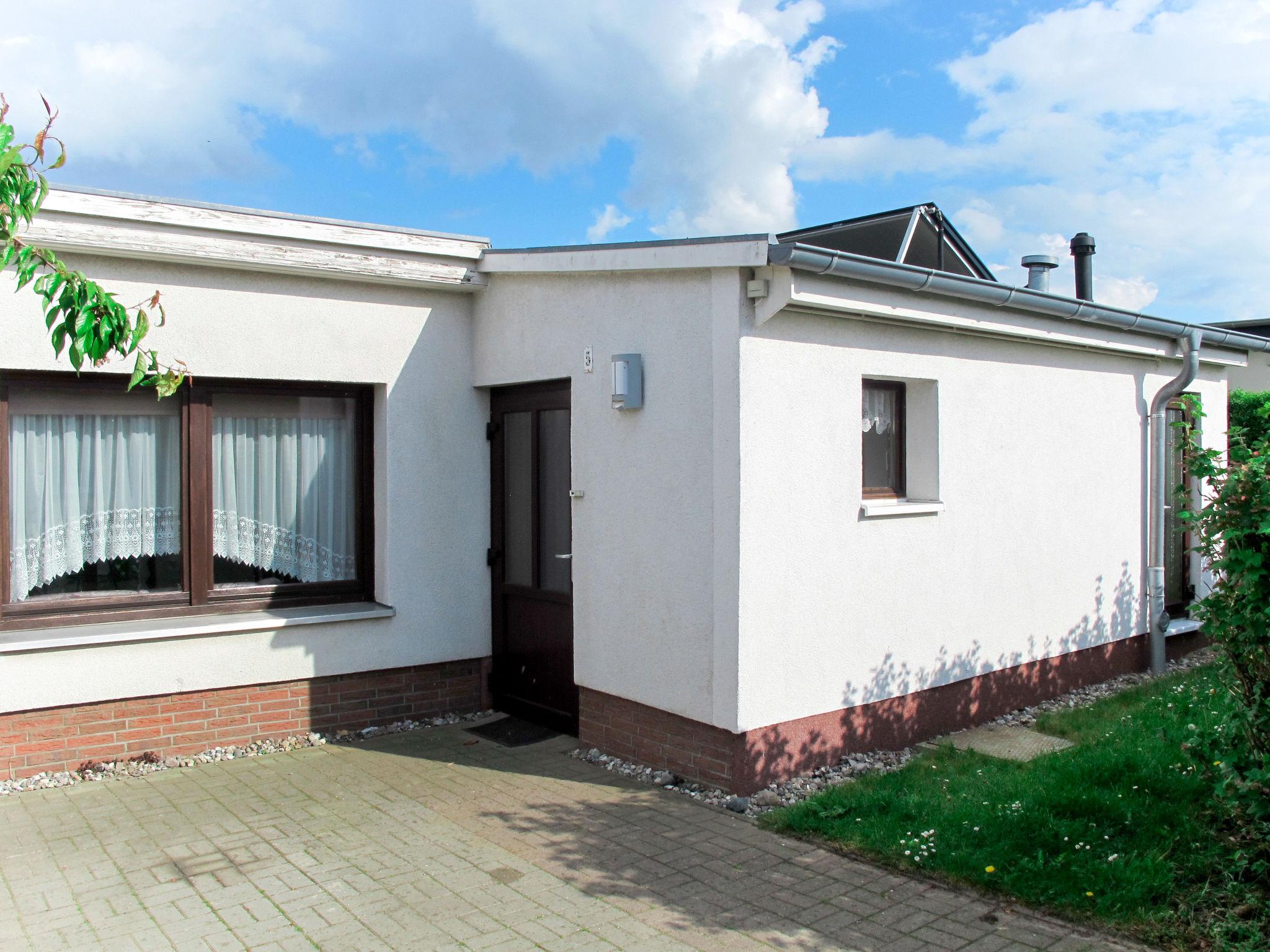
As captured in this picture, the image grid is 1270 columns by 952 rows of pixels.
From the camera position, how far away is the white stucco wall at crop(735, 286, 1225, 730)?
5891 mm

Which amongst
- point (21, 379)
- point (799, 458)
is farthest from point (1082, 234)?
point (21, 379)

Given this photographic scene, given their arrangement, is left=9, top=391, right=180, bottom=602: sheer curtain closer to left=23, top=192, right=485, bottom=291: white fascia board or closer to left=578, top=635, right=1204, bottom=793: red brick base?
left=23, top=192, right=485, bottom=291: white fascia board

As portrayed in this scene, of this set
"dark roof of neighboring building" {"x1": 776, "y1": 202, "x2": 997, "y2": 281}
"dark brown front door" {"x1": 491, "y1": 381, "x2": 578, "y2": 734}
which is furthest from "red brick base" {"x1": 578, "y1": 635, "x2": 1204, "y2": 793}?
"dark roof of neighboring building" {"x1": 776, "y1": 202, "x2": 997, "y2": 281}

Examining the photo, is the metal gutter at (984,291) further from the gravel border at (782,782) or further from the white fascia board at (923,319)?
the gravel border at (782,782)

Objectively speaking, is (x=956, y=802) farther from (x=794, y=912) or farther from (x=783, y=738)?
(x=794, y=912)

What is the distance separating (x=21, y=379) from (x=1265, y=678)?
276 inches

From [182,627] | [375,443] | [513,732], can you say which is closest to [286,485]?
[375,443]

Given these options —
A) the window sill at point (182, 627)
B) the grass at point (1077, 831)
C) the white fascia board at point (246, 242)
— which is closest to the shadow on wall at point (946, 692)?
the grass at point (1077, 831)

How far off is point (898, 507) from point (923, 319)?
4.05ft

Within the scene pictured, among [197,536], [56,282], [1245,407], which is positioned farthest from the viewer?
[1245,407]

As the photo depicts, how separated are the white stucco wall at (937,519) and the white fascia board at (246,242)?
2.88 metres

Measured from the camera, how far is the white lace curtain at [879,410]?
22.7ft

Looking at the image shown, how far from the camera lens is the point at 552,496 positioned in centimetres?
741

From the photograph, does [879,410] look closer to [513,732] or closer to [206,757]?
[513,732]
